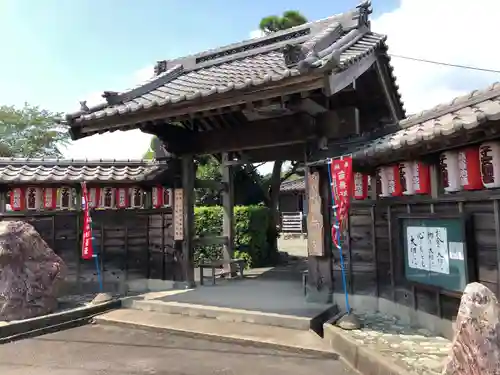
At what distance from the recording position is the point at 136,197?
10.8 metres

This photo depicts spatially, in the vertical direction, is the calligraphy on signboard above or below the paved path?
above

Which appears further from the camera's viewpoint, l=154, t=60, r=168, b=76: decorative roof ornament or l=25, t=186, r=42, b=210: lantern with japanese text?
l=154, t=60, r=168, b=76: decorative roof ornament

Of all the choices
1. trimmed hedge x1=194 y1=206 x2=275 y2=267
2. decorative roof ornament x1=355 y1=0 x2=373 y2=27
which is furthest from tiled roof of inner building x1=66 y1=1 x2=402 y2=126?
trimmed hedge x1=194 y1=206 x2=275 y2=267

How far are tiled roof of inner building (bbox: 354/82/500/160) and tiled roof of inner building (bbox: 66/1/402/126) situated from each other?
1.39 m

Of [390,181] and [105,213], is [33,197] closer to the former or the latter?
[105,213]

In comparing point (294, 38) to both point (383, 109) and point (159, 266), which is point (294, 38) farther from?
point (159, 266)

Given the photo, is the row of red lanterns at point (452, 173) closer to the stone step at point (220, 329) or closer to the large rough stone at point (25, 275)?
the stone step at point (220, 329)

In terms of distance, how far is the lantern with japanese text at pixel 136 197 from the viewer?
10727mm

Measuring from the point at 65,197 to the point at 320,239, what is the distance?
6.41 metres

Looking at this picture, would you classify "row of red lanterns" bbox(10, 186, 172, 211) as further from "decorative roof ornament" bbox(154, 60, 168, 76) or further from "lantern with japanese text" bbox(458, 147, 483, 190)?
"lantern with japanese text" bbox(458, 147, 483, 190)

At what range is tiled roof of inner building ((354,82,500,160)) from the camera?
436 centimetres

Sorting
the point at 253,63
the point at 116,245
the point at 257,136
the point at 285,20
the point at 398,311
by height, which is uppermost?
the point at 285,20

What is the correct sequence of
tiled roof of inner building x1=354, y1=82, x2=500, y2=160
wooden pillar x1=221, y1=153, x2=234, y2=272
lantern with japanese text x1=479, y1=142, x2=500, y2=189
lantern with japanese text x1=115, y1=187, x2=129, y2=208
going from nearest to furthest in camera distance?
tiled roof of inner building x1=354, y1=82, x2=500, y2=160 → lantern with japanese text x1=479, y1=142, x2=500, y2=189 → lantern with japanese text x1=115, y1=187, x2=129, y2=208 → wooden pillar x1=221, y1=153, x2=234, y2=272

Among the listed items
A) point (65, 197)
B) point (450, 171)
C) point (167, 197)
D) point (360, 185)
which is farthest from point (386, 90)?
point (65, 197)
